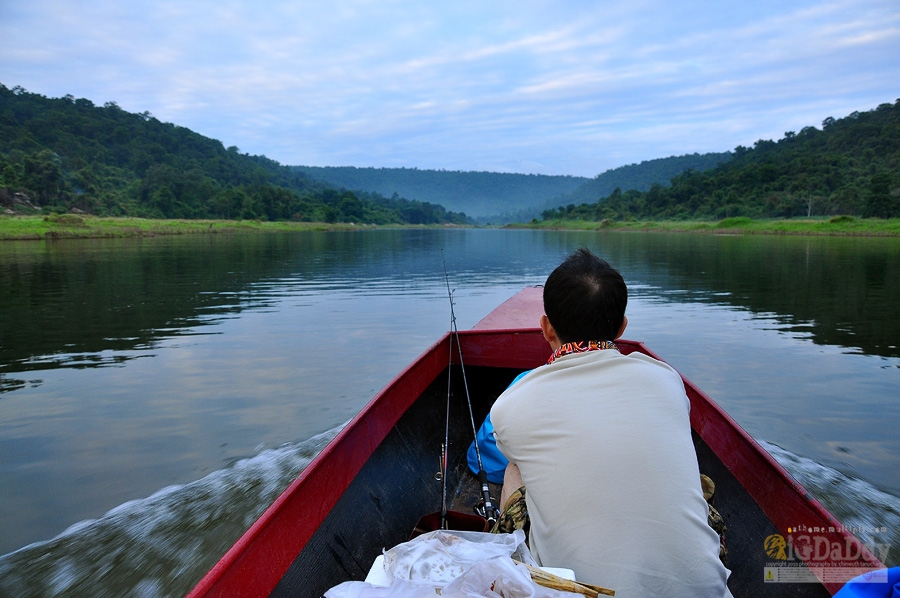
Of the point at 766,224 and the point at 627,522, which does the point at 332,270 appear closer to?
the point at 627,522

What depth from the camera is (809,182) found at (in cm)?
5928

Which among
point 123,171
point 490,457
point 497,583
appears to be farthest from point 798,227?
point 123,171

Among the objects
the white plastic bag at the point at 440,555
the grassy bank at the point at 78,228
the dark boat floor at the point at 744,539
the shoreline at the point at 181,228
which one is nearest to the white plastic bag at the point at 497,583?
the white plastic bag at the point at 440,555

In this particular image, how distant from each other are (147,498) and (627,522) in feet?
13.8

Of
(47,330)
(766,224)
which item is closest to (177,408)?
(47,330)

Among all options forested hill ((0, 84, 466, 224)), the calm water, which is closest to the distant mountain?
forested hill ((0, 84, 466, 224))

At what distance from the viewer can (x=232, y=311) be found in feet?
37.2

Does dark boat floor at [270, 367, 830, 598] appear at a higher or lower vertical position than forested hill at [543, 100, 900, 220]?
lower

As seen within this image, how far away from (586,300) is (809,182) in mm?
74044

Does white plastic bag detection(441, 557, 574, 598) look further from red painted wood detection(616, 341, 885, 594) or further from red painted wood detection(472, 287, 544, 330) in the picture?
red painted wood detection(472, 287, 544, 330)

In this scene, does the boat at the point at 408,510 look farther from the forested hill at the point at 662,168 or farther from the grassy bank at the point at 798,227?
the forested hill at the point at 662,168

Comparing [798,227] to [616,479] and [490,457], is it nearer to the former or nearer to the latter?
[490,457]

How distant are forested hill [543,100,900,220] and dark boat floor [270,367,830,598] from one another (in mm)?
57868

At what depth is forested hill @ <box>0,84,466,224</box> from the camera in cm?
5869
